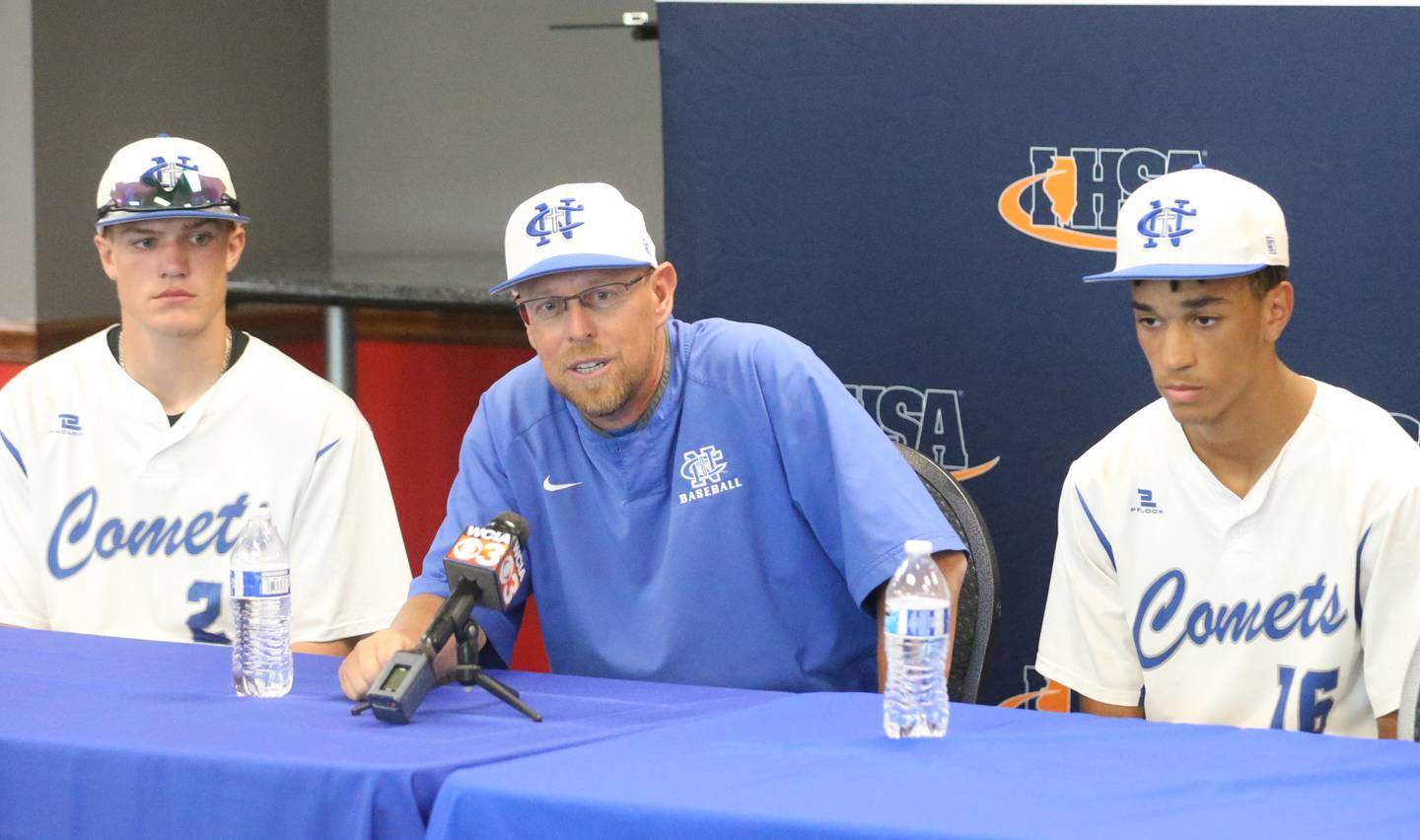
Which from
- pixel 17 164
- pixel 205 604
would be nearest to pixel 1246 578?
pixel 205 604

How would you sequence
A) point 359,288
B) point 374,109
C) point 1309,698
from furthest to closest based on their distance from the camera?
1. point 374,109
2. point 359,288
3. point 1309,698

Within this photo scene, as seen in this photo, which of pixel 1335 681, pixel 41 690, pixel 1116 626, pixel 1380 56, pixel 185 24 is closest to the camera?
pixel 41 690

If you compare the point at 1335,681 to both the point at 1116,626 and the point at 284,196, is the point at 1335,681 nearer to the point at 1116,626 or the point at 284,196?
the point at 1116,626

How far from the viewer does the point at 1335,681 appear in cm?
→ 232

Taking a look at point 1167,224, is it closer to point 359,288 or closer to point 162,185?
point 162,185

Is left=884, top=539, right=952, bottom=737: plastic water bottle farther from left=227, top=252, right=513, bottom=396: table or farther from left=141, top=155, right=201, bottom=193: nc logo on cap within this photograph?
left=227, top=252, right=513, bottom=396: table

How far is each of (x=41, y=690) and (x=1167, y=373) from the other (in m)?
1.51

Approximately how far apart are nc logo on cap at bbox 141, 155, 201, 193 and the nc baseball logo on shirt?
1033 millimetres

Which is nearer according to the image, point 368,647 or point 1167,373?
point 368,647

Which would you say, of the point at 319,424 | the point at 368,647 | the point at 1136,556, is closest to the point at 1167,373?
the point at 1136,556

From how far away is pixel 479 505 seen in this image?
2.62 metres

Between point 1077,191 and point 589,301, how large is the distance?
89 cm

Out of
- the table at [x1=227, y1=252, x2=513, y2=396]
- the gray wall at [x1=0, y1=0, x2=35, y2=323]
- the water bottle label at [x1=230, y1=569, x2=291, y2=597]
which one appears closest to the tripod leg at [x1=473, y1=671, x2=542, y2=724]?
the water bottle label at [x1=230, y1=569, x2=291, y2=597]

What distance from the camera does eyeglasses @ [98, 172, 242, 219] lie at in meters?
2.91
